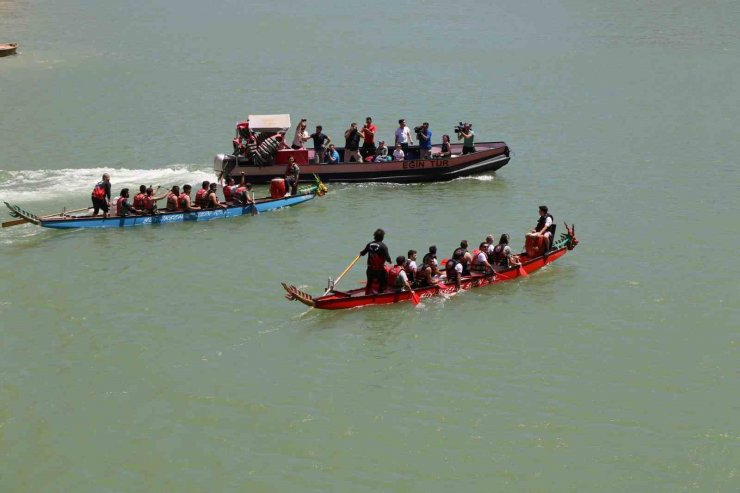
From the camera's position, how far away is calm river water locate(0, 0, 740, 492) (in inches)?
912

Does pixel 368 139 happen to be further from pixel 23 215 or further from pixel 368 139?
pixel 23 215

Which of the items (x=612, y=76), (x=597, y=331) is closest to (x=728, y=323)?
(x=597, y=331)

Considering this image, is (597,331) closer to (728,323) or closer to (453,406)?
(728,323)

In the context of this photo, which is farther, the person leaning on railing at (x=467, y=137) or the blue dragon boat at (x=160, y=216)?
the person leaning on railing at (x=467, y=137)

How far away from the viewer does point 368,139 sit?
4212 cm

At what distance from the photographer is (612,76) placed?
60500 mm

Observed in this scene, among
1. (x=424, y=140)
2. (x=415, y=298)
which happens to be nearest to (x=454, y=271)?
(x=415, y=298)

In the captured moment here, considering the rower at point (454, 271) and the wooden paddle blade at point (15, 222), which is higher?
the wooden paddle blade at point (15, 222)

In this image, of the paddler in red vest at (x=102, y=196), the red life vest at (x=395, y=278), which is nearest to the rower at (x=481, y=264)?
the red life vest at (x=395, y=278)

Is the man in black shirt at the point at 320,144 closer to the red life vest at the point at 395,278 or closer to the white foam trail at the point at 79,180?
the white foam trail at the point at 79,180

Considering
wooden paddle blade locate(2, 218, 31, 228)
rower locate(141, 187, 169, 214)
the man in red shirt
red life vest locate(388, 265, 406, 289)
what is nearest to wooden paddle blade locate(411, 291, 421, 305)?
red life vest locate(388, 265, 406, 289)

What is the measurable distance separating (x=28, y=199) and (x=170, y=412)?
56.5ft

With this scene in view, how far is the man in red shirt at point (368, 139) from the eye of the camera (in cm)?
4191

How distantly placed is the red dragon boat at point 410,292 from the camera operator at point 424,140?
33.1 ft
